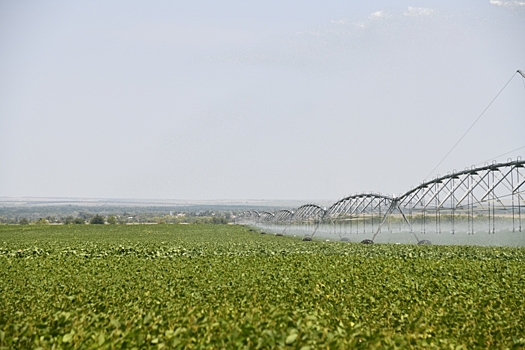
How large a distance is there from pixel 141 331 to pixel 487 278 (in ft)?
41.8

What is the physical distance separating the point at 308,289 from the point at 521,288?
6.14 m

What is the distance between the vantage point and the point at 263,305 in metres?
11.8

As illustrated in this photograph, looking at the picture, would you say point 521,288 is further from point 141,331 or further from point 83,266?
point 83,266

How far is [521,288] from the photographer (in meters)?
15.0

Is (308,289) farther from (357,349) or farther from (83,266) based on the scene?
(83,266)

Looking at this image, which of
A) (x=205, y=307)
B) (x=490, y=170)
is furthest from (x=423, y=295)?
(x=490, y=170)

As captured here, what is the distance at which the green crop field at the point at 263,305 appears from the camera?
7.71 m

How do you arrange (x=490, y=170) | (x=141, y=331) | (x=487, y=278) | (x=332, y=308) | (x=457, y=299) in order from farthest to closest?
(x=490, y=170) → (x=487, y=278) → (x=457, y=299) → (x=332, y=308) → (x=141, y=331)

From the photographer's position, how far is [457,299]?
13.4 metres

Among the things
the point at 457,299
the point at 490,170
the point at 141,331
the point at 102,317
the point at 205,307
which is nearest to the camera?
the point at 141,331

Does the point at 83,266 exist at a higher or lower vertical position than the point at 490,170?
lower

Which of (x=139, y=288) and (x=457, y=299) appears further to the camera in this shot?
(x=139, y=288)

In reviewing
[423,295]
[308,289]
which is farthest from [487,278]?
[308,289]

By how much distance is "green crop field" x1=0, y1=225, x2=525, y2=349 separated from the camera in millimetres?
7711
